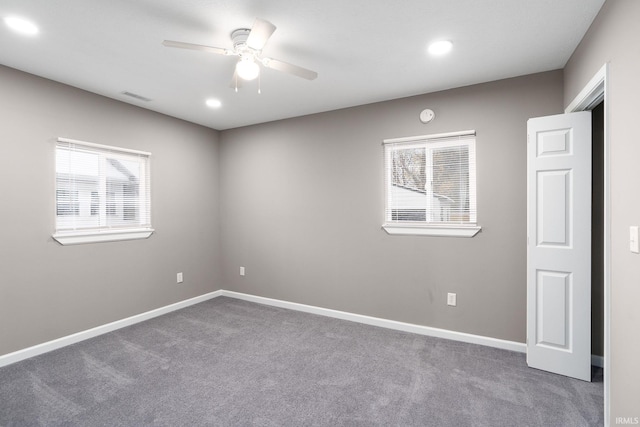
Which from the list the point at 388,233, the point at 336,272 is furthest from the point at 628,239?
the point at 336,272

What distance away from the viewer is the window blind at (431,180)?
3.06 metres

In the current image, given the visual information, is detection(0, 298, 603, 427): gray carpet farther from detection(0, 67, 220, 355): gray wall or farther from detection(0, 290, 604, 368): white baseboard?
detection(0, 67, 220, 355): gray wall

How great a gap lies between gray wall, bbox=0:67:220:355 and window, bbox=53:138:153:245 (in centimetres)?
8

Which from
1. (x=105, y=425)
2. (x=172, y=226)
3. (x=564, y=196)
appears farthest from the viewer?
(x=172, y=226)

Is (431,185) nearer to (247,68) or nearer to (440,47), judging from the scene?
(440,47)

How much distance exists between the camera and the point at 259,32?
5.76ft

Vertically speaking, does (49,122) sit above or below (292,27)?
below

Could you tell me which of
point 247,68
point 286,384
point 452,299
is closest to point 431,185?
point 452,299

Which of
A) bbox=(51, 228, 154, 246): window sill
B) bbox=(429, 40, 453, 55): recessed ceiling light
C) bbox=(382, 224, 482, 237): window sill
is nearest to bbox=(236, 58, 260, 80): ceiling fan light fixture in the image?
bbox=(429, 40, 453, 55): recessed ceiling light

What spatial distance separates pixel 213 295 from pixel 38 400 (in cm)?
252

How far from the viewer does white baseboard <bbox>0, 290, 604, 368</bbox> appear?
2723mm

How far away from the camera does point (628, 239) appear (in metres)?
1.52

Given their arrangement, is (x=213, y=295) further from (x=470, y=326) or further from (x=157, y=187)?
(x=470, y=326)

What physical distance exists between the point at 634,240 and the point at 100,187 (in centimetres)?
439
